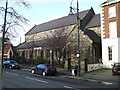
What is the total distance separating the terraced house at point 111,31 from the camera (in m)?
23.4

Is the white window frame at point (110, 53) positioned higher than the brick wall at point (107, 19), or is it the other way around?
the brick wall at point (107, 19)

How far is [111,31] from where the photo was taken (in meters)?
24.4

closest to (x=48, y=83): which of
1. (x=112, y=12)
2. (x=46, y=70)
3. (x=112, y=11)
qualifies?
(x=46, y=70)

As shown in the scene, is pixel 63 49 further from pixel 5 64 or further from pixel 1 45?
pixel 1 45

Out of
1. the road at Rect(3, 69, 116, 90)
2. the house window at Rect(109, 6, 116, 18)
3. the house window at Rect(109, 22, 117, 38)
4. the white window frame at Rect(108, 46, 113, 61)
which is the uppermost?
the house window at Rect(109, 6, 116, 18)

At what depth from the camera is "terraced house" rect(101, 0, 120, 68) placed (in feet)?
76.6

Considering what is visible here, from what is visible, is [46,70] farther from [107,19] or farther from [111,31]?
[107,19]

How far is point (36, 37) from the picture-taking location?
5434cm

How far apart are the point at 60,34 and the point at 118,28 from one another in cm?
1183

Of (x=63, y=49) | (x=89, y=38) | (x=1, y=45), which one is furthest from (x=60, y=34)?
(x=1, y=45)

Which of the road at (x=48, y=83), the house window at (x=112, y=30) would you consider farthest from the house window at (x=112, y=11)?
the road at (x=48, y=83)

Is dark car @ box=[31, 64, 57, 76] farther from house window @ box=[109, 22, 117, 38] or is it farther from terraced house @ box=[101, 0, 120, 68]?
house window @ box=[109, 22, 117, 38]

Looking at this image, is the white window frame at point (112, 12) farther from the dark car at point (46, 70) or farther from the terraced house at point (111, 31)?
the dark car at point (46, 70)

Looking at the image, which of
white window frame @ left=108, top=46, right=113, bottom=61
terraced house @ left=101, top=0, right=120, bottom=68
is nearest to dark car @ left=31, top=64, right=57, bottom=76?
terraced house @ left=101, top=0, right=120, bottom=68
